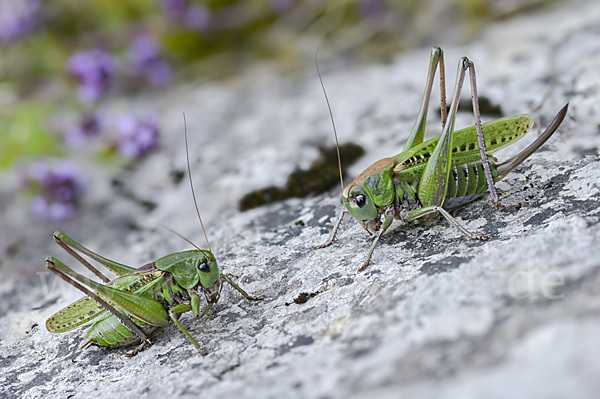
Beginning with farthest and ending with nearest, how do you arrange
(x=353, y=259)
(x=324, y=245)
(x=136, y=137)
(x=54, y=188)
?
(x=136, y=137)
(x=54, y=188)
(x=324, y=245)
(x=353, y=259)

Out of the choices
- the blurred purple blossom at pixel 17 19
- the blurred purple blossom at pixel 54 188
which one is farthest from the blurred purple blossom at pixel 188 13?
the blurred purple blossom at pixel 54 188

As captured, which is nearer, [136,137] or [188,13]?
[136,137]

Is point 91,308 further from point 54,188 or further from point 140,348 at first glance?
point 54,188

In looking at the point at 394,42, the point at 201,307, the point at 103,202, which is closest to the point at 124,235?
the point at 103,202

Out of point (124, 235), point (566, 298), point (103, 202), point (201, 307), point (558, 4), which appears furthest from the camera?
point (558, 4)

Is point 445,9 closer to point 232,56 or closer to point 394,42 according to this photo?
point 394,42

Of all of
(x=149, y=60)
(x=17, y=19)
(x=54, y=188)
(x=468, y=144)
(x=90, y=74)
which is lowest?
(x=468, y=144)

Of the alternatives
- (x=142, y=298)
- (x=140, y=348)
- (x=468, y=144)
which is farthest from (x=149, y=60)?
(x=468, y=144)
